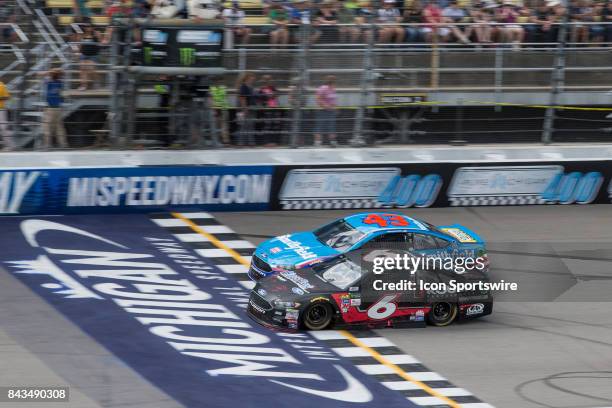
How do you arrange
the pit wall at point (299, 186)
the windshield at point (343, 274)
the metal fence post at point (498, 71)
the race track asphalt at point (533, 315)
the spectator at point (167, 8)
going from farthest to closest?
1. the metal fence post at point (498, 71)
2. the spectator at point (167, 8)
3. the pit wall at point (299, 186)
4. the windshield at point (343, 274)
5. the race track asphalt at point (533, 315)

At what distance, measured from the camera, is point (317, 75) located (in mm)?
18984

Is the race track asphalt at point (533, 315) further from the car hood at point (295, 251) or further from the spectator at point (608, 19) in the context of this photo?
the spectator at point (608, 19)

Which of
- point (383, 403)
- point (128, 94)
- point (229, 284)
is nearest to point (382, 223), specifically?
point (229, 284)

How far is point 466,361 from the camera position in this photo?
40.3ft

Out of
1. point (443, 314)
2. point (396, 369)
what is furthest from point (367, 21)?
point (396, 369)

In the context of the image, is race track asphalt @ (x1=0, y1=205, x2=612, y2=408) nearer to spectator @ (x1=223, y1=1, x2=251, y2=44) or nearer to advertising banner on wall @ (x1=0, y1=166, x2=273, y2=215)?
advertising banner on wall @ (x1=0, y1=166, x2=273, y2=215)

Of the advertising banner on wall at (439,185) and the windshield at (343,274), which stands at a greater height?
the advertising banner on wall at (439,185)

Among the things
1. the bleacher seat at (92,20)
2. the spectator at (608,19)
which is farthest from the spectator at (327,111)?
the spectator at (608,19)

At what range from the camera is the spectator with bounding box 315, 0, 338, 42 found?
61.9 feet

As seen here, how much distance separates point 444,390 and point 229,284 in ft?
14.8

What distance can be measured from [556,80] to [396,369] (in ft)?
32.0

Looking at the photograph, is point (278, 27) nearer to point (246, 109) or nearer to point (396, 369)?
point (246, 109)

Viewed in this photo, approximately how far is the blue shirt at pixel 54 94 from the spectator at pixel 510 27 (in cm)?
858

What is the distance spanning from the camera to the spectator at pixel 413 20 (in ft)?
64.5
